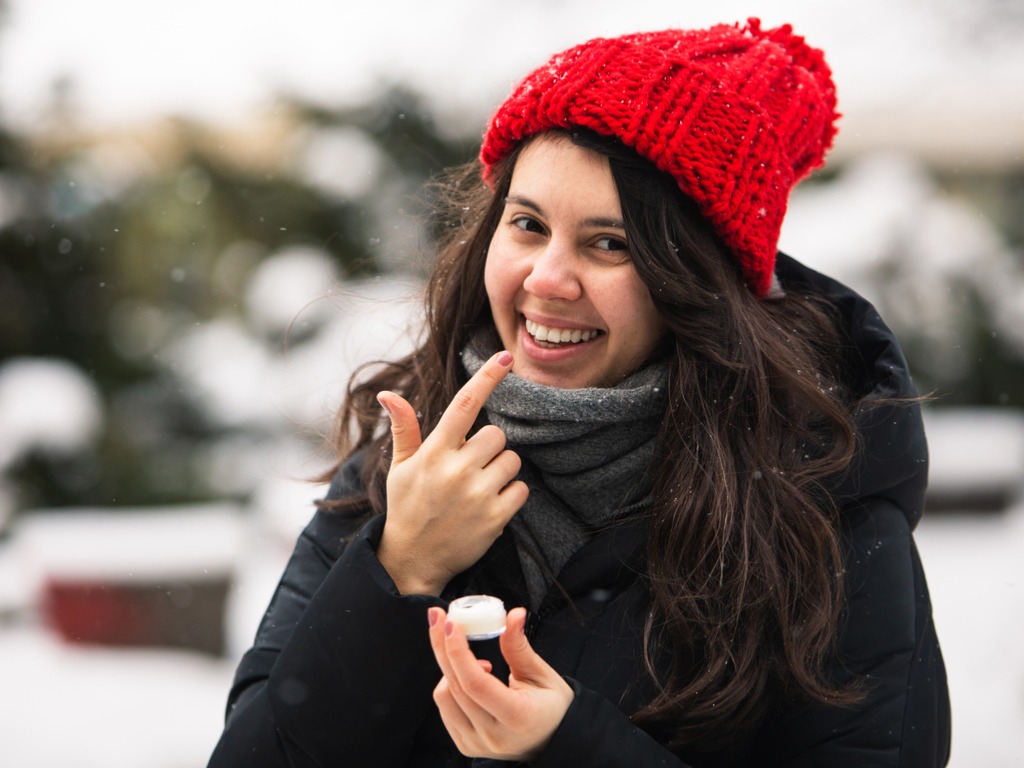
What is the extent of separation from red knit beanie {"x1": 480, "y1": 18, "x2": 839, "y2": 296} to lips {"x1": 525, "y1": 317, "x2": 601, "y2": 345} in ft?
1.03

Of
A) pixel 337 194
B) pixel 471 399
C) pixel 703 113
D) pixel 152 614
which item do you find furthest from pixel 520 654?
pixel 337 194

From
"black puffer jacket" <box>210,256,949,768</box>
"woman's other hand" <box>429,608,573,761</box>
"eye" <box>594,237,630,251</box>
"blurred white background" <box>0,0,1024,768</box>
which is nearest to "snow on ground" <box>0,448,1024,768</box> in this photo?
"blurred white background" <box>0,0,1024,768</box>

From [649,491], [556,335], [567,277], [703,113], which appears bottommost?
[649,491]

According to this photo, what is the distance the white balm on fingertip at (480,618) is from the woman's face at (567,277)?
1.69ft

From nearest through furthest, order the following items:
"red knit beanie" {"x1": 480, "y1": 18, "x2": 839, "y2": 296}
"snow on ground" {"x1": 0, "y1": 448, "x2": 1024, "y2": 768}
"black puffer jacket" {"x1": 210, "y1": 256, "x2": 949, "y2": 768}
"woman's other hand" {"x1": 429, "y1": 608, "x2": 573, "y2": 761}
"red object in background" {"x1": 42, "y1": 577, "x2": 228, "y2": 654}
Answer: "woman's other hand" {"x1": 429, "y1": 608, "x2": 573, "y2": 761}
"black puffer jacket" {"x1": 210, "y1": 256, "x2": 949, "y2": 768}
"red knit beanie" {"x1": 480, "y1": 18, "x2": 839, "y2": 296}
"snow on ground" {"x1": 0, "y1": 448, "x2": 1024, "y2": 768}
"red object in background" {"x1": 42, "y1": 577, "x2": 228, "y2": 654}

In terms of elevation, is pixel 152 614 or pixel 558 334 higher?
pixel 558 334

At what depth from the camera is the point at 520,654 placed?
1567mm

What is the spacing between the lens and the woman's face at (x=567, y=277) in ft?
6.20

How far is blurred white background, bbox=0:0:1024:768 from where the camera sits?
215 inches

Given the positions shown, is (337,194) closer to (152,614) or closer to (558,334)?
(152,614)

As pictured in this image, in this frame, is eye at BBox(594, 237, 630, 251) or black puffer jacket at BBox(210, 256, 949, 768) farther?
eye at BBox(594, 237, 630, 251)

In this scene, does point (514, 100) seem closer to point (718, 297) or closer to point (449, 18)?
point (718, 297)

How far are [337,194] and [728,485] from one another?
435 centimetres

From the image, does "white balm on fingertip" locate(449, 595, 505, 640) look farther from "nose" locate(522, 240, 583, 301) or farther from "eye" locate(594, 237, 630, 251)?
"eye" locate(594, 237, 630, 251)
